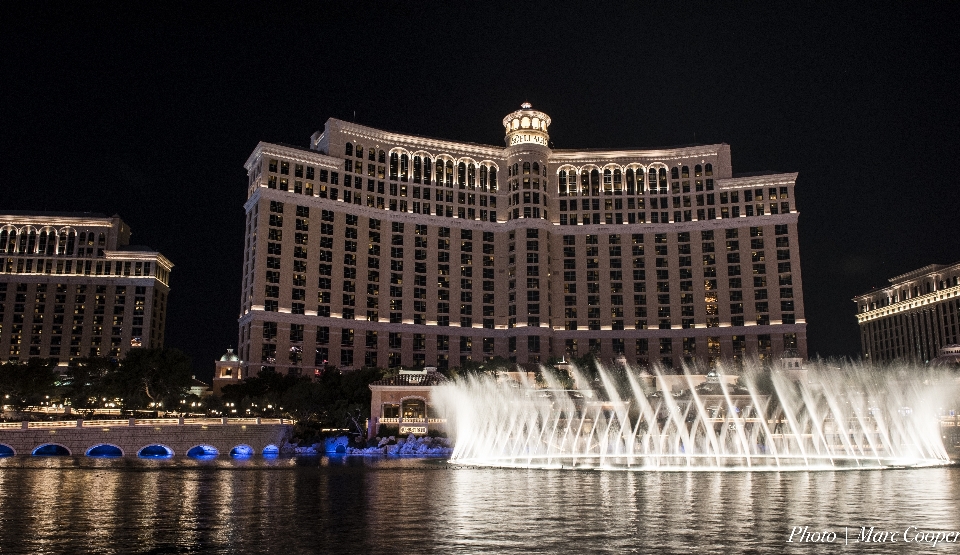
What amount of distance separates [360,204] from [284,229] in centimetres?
1600

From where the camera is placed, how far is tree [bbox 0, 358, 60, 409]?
4240 inches

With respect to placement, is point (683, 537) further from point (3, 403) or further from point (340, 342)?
point (340, 342)

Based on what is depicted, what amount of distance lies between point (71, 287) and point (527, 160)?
109028mm

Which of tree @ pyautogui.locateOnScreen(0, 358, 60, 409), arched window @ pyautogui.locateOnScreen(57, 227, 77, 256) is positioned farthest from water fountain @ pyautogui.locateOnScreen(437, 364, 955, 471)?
arched window @ pyautogui.locateOnScreen(57, 227, 77, 256)

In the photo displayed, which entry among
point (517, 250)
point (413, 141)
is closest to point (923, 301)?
point (517, 250)

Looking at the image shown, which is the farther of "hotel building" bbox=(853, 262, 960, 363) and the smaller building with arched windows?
"hotel building" bbox=(853, 262, 960, 363)

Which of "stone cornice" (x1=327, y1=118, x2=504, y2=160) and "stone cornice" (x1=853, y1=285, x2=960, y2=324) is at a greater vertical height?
"stone cornice" (x1=327, y1=118, x2=504, y2=160)

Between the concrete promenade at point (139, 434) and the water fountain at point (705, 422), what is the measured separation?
23.6m

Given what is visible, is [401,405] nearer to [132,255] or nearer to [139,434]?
[139,434]

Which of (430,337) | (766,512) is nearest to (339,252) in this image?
(430,337)

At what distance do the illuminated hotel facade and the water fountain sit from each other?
1458 centimetres

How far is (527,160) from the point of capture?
153 meters

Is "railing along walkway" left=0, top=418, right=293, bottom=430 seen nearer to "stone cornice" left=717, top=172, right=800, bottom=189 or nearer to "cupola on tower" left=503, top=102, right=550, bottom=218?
"cupola on tower" left=503, top=102, right=550, bottom=218

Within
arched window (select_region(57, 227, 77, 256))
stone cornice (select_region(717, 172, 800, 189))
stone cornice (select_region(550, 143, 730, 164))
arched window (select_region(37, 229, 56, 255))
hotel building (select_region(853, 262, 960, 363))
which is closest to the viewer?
stone cornice (select_region(717, 172, 800, 189))
